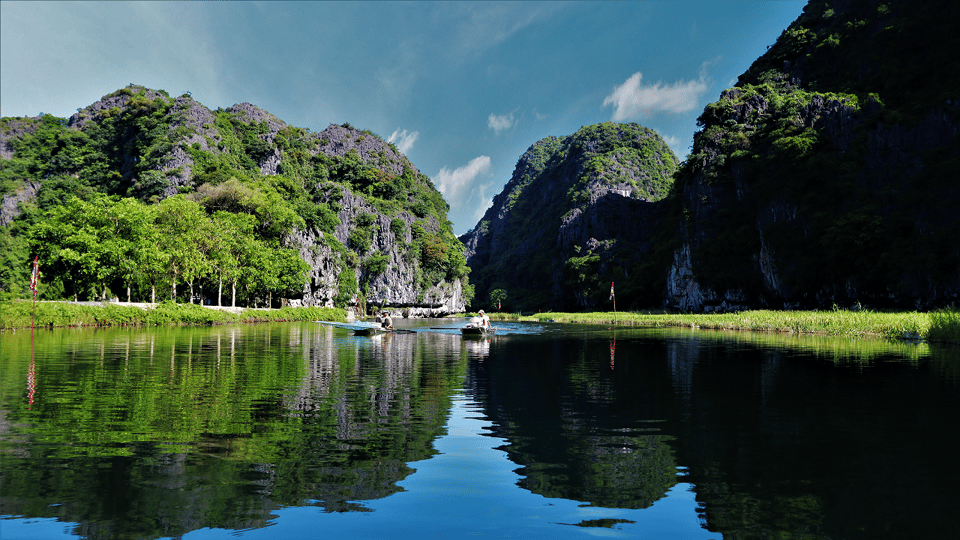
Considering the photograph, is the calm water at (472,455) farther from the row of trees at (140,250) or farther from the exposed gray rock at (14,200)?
the exposed gray rock at (14,200)

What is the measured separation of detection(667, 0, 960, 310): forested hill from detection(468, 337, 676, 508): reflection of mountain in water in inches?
2205

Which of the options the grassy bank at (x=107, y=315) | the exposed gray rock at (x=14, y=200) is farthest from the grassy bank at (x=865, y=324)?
the exposed gray rock at (x=14, y=200)

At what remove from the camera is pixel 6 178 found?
9344 centimetres

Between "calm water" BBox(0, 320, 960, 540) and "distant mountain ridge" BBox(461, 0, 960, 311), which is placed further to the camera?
"distant mountain ridge" BBox(461, 0, 960, 311)

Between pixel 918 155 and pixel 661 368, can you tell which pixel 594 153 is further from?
pixel 661 368

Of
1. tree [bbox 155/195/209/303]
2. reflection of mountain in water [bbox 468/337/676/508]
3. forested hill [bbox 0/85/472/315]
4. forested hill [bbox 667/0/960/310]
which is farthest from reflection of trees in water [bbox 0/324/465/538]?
forested hill [bbox 667/0/960/310]

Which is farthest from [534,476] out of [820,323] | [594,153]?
[594,153]

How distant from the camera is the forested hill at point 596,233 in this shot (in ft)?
403

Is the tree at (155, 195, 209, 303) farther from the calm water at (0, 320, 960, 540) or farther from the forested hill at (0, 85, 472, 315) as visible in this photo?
the calm water at (0, 320, 960, 540)

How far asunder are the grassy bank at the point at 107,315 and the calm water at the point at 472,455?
855 inches

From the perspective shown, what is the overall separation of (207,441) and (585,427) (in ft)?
22.1

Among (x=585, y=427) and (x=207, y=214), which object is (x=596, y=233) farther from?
(x=585, y=427)

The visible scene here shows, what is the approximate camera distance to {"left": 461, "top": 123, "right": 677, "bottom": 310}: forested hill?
4833 inches

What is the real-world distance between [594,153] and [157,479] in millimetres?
185071
